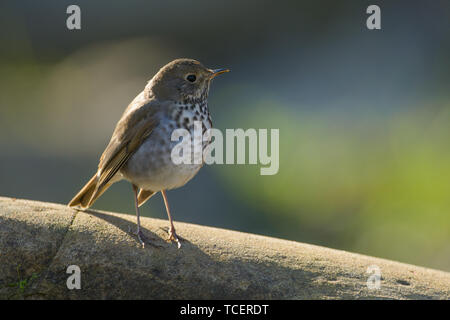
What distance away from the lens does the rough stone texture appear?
3.13 metres

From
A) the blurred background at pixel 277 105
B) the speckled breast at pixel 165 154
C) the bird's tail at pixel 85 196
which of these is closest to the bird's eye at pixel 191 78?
the speckled breast at pixel 165 154

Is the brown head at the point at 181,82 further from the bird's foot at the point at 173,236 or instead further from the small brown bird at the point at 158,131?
the bird's foot at the point at 173,236

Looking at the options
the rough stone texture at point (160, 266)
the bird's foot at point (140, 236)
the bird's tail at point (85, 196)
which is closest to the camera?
the rough stone texture at point (160, 266)

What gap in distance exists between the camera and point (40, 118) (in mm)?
9500

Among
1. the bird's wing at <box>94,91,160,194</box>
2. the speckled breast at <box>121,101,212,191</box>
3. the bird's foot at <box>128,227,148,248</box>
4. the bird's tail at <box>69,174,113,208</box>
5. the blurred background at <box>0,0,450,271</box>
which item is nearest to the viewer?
the bird's foot at <box>128,227,148,248</box>

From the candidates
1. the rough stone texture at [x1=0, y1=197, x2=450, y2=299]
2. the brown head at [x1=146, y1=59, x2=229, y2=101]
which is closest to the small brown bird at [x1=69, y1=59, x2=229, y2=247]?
the brown head at [x1=146, y1=59, x2=229, y2=101]

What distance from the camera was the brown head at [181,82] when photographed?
3.77 m

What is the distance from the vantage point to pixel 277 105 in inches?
337

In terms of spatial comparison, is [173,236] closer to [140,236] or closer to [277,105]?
[140,236]

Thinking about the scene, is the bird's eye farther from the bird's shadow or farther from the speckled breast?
the bird's shadow

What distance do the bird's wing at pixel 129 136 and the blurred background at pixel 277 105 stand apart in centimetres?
306

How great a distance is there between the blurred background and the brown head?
10.5ft

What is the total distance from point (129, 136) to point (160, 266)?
2.99 ft

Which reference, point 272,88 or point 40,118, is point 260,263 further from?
point 40,118
